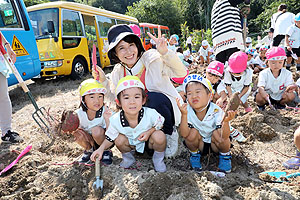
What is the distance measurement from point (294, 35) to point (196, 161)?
4646mm

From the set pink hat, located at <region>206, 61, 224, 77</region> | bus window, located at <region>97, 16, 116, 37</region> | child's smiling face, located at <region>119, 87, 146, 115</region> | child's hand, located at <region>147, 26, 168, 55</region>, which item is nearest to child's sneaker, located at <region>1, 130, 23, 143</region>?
child's smiling face, located at <region>119, 87, 146, 115</region>

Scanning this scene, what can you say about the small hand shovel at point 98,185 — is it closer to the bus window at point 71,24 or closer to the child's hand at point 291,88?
the child's hand at point 291,88

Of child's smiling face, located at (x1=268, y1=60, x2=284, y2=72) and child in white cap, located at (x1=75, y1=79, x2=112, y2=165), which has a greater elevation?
child's smiling face, located at (x1=268, y1=60, x2=284, y2=72)

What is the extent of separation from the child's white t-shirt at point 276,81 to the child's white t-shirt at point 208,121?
1757 mm

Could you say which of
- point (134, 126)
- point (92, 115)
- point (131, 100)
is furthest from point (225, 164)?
point (92, 115)

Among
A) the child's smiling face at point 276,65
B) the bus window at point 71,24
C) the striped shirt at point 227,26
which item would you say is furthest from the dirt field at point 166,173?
the bus window at point 71,24

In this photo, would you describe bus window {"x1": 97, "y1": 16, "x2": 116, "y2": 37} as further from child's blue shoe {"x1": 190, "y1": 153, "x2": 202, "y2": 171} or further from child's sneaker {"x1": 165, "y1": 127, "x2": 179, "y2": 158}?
child's blue shoe {"x1": 190, "y1": 153, "x2": 202, "y2": 171}

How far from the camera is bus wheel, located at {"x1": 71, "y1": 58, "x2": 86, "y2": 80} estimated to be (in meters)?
6.87

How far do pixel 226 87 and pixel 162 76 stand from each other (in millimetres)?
1637

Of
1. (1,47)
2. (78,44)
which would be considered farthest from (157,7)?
(1,47)

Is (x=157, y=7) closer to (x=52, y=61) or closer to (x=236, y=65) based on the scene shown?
(x=52, y=61)

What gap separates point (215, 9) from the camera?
3.38m

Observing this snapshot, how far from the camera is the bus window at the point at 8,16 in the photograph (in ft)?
13.9

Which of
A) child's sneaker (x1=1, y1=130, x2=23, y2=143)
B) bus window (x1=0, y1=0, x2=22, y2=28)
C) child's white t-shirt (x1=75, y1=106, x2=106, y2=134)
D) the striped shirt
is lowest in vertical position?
child's sneaker (x1=1, y1=130, x2=23, y2=143)
